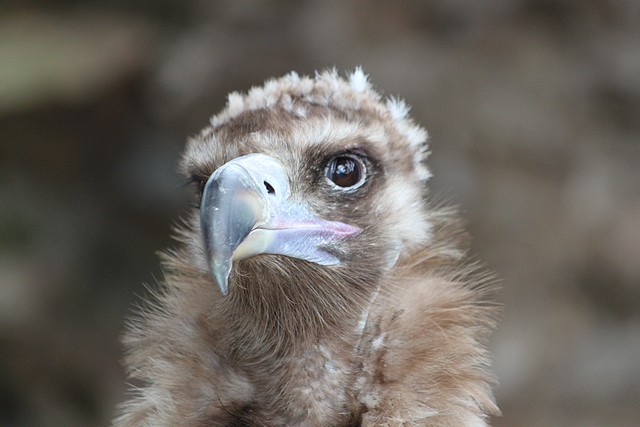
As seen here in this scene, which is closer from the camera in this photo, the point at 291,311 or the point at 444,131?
the point at 291,311

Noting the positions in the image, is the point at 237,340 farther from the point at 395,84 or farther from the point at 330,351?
the point at 395,84

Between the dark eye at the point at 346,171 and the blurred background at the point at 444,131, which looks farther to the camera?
the blurred background at the point at 444,131

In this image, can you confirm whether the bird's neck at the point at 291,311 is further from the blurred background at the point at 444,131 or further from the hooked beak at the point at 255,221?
the blurred background at the point at 444,131

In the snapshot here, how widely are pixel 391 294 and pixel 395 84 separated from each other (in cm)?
246

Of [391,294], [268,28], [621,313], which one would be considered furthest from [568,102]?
[391,294]

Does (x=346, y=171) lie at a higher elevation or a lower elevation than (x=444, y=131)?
lower

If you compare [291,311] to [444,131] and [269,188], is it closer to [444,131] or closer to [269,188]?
[269,188]

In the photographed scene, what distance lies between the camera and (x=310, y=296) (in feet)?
5.85

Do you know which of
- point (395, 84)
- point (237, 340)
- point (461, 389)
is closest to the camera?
point (461, 389)

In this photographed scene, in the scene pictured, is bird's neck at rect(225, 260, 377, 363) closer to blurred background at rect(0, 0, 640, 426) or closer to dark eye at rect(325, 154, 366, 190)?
dark eye at rect(325, 154, 366, 190)

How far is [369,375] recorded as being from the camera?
1667 mm

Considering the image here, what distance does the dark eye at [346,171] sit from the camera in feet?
5.97

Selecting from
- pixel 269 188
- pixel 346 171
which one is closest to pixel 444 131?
pixel 346 171

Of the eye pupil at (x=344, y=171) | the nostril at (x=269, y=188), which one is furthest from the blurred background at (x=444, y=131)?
the nostril at (x=269, y=188)
